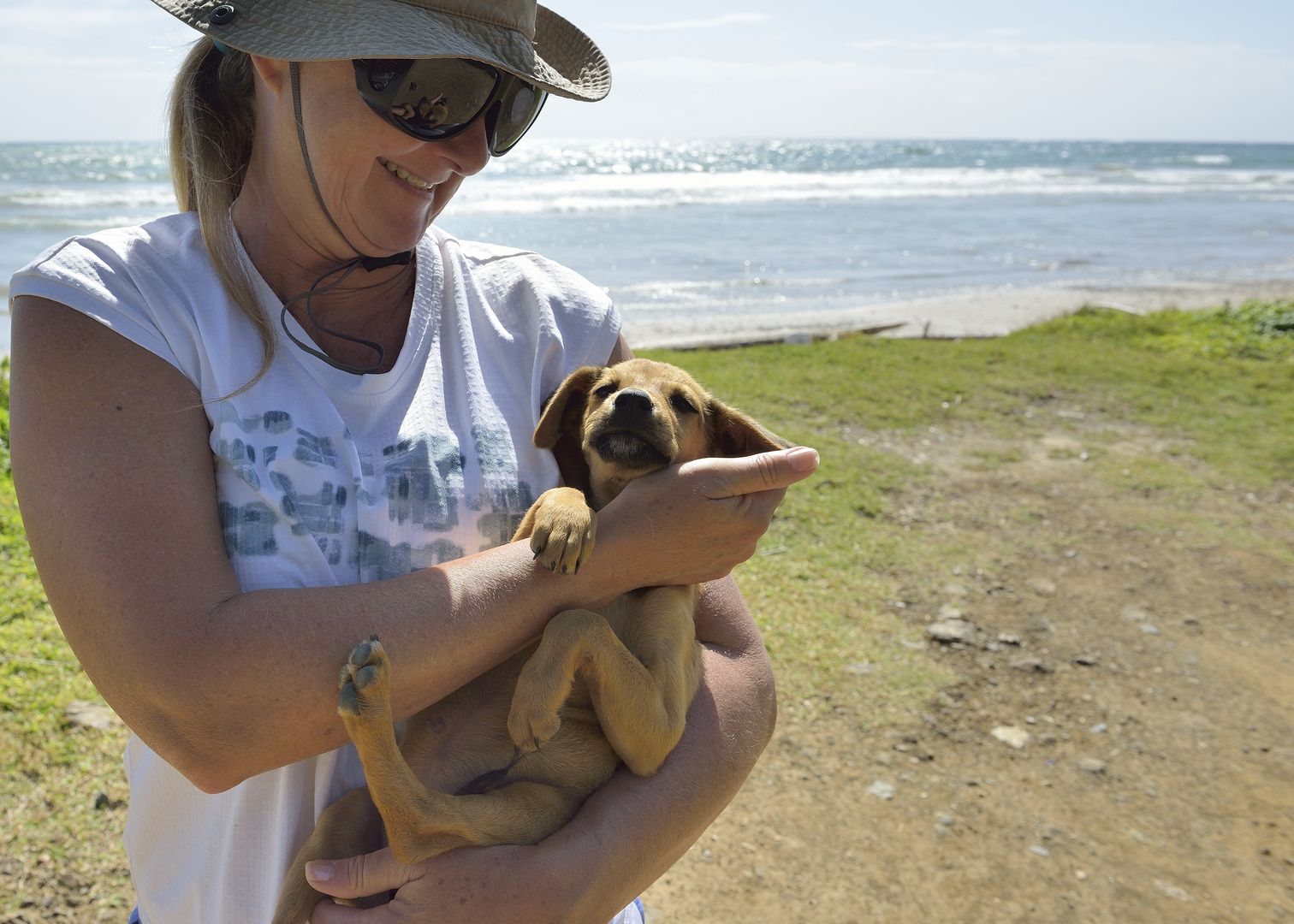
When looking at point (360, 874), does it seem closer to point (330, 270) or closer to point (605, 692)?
point (605, 692)

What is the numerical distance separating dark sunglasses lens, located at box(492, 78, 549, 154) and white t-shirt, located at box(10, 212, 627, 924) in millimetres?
339

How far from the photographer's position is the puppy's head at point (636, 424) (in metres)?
2.05

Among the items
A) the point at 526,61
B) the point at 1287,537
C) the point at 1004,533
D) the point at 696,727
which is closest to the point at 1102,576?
the point at 1004,533

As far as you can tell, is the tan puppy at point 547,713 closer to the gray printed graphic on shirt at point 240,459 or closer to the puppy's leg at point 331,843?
the puppy's leg at point 331,843

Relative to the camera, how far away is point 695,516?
5.27ft

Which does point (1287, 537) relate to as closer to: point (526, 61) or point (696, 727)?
point (696, 727)

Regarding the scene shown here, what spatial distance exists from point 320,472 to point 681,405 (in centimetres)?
113

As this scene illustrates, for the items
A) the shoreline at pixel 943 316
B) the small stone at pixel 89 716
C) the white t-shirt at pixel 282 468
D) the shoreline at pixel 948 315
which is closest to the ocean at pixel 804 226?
the shoreline at pixel 943 316

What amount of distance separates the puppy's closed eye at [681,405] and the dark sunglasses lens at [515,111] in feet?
2.52

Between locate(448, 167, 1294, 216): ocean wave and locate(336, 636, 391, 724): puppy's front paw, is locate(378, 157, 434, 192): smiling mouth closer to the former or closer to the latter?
locate(336, 636, 391, 724): puppy's front paw

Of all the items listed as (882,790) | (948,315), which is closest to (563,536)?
(882,790)

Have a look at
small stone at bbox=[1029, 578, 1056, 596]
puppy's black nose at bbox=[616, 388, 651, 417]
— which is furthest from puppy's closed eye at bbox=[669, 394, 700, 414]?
small stone at bbox=[1029, 578, 1056, 596]

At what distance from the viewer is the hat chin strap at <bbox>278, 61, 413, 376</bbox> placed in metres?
1.53

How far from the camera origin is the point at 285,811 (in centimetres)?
148
